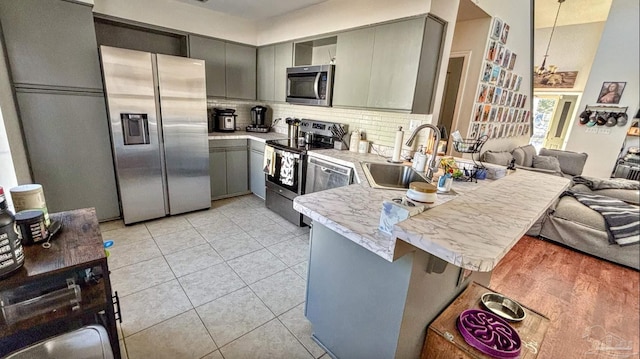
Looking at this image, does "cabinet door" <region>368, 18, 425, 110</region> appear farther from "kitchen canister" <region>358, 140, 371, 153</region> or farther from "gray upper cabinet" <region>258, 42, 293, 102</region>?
"gray upper cabinet" <region>258, 42, 293, 102</region>

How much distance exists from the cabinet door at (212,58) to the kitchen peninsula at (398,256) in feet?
9.58

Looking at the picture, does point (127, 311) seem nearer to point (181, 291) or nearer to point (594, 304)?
point (181, 291)

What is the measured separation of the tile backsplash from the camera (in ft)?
8.98

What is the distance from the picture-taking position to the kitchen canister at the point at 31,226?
97cm

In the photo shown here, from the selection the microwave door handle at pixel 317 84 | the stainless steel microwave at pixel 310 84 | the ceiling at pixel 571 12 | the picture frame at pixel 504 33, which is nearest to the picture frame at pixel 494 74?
the picture frame at pixel 504 33

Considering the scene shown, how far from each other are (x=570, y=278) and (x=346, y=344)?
101 cm

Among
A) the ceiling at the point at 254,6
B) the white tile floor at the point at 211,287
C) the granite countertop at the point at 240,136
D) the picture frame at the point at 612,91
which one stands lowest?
the white tile floor at the point at 211,287

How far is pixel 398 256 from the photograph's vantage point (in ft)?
3.10

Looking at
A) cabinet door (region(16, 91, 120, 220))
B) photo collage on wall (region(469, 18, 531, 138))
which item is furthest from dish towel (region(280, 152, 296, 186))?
photo collage on wall (region(469, 18, 531, 138))

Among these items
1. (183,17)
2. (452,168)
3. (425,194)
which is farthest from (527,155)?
(183,17)

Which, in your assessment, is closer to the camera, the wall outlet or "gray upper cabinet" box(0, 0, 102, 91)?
"gray upper cabinet" box(0, 0, 102, 91)

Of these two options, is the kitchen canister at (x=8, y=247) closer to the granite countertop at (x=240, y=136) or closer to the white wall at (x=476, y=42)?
the granite countertop at (x=240, y=136)

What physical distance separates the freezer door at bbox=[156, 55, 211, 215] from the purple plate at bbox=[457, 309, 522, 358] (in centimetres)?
304

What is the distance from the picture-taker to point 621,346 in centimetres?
53
